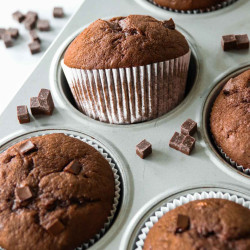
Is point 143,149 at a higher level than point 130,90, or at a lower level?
lower

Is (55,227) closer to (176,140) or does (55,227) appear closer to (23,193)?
(23,193)

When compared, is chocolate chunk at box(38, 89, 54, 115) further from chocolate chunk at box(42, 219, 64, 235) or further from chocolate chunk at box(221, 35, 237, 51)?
chocolate chunk at box(221, 35, 237, 51)

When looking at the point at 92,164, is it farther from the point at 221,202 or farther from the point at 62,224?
the point at 221,202

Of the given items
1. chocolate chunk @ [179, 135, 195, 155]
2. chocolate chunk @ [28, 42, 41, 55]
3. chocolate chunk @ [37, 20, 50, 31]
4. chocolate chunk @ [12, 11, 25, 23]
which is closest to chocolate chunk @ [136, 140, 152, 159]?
chocolate chunk @ [179, 135, 195, 155]

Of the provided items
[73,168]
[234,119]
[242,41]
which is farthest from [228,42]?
[73,168]

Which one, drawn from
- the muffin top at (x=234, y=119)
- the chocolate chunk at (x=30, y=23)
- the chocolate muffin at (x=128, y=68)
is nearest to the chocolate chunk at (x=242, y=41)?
the muffin top at (x=234, y=119)

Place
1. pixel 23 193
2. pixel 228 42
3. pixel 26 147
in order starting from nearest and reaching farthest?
pixel 23 193 → pixel 26 147 → pixel 228 42

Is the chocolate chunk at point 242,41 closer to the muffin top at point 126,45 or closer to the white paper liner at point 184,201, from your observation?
the muffin top at point 126,45
